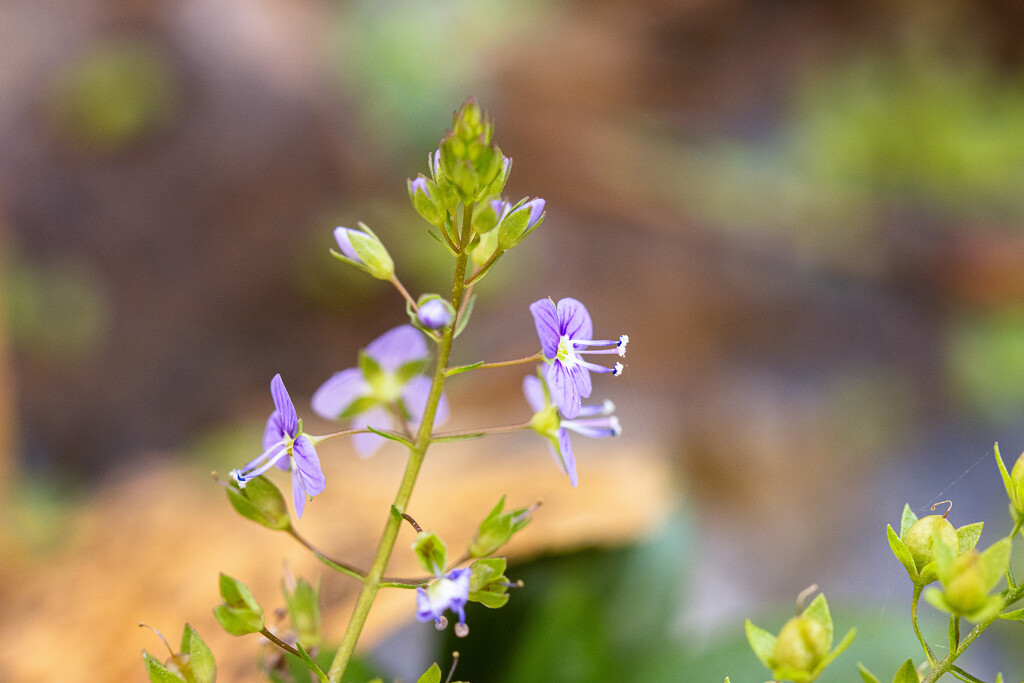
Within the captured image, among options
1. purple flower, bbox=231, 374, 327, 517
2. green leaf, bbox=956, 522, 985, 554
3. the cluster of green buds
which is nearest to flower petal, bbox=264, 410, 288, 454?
purple flower, bbox=231, 374, 327, 517

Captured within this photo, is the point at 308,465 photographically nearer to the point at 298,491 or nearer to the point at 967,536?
the point at 298,491

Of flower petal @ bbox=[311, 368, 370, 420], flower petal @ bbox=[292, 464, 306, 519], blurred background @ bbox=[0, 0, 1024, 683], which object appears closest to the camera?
flower petal @ bbox=[292, 464, 306, 519]

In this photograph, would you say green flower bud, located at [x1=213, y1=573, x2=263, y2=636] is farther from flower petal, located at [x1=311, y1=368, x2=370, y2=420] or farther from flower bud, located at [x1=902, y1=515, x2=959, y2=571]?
flower bud, located at [x1=902, y1=515, x2=959, y2=571]

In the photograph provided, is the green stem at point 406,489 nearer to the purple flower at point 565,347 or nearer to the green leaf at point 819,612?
the purple flower at point 565,347

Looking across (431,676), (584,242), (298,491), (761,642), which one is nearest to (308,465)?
(298,491)

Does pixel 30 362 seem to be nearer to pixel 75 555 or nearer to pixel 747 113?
pixel 75 555
